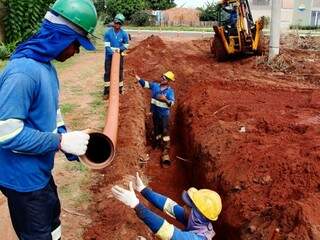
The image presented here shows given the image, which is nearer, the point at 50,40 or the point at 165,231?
the point at 50,40

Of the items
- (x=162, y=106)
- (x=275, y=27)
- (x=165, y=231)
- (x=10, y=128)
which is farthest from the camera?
(x=275, y=27)

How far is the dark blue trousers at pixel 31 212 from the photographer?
3.34 metres

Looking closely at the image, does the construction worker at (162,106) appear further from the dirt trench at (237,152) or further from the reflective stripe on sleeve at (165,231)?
the reflective stripe on sleeve at (165,231)

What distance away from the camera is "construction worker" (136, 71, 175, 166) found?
10180mm

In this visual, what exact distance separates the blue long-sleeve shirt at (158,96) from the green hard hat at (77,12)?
22.5 ft

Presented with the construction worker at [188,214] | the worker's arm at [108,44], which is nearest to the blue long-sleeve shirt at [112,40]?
the worker's arm at [108,44]

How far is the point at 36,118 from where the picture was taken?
3203mm

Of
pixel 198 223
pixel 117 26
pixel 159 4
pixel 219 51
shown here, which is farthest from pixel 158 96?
pixel 159 4

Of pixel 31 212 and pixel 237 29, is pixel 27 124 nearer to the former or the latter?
pixel 31 212

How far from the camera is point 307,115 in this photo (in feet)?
30.0

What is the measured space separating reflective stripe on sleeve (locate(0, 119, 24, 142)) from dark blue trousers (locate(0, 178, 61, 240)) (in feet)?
1.66

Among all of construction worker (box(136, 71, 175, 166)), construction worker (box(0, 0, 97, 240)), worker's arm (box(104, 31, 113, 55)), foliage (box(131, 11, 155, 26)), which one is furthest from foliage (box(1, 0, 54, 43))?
foliage (box(131, 11, 155, 26))

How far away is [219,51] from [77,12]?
15.1m

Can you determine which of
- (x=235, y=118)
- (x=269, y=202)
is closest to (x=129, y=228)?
(x=269, y=202)
